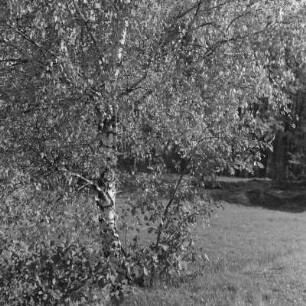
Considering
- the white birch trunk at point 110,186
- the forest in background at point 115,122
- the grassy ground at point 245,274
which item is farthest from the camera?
the grassy ground at point 245,274

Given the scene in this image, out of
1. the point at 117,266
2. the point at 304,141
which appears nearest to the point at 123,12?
the point at 117,266

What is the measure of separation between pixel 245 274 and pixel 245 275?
159mm

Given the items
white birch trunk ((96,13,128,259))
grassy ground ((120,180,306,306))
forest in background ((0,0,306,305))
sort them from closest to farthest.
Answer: forest in background ((0,0,306,305)) → white birch trunk ((96,13,128,259)) → grassy ground ((120,180,306,306))

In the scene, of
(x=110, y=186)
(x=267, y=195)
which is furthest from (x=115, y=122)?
(x=267, y=195)

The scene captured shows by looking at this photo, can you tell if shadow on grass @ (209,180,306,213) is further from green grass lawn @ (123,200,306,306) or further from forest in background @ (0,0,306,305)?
forest in background @ (0,0,306,305)

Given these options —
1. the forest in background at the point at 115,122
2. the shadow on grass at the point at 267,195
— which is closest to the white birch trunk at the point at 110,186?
the forest in background at the point at 115,122

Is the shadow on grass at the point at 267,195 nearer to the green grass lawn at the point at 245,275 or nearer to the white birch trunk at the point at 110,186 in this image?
the green grass lawn at the point at 245,275

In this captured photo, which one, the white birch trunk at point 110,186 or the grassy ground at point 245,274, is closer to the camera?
the white birch trunk at point 110,186

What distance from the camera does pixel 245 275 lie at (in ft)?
36.7

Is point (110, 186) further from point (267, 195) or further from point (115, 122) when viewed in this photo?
point (267, 195)

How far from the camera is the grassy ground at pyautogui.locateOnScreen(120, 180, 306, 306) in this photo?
30.0ft

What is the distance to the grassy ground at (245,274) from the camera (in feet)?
30.0

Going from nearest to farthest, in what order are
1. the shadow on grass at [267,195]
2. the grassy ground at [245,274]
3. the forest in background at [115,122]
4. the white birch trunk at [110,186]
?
the forest in background at [115,122] < the white birch trunk at [110,186] < the grassy ground at [245,274] < the shadow on grass at [267,195]

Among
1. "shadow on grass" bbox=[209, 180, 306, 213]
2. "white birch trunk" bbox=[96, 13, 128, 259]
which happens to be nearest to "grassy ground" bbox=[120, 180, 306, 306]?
"white birch trunk" bbox=[96, 13, 128, 259]
